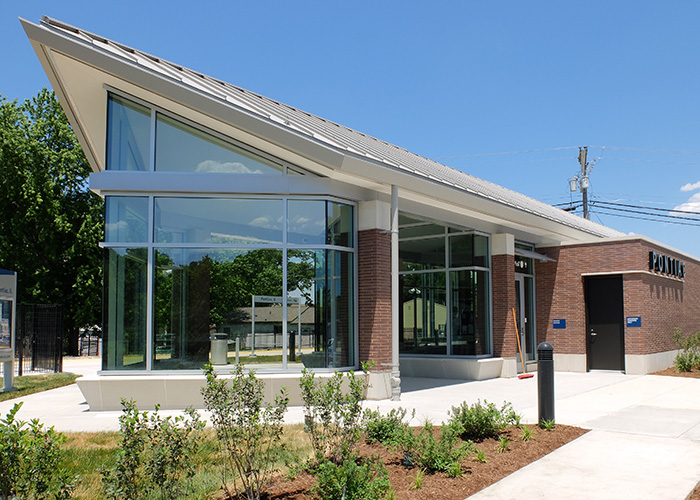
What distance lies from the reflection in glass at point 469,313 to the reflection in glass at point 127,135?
8.25m

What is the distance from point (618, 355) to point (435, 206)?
736cm

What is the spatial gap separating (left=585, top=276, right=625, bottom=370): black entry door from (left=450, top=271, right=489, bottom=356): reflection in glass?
144 inches

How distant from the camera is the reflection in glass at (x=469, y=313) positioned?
15508mm

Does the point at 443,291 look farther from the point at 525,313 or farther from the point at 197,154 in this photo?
the point at 197,154

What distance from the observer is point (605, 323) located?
17.3 meters

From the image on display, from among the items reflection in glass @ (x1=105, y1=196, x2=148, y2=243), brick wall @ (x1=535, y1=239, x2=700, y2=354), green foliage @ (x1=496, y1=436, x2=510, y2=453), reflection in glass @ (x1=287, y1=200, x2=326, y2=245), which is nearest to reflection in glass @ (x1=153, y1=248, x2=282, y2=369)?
reflection in glass @ (x1=105, y1=196, x2=148, y2=243)

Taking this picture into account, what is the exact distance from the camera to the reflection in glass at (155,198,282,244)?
35.7 ft

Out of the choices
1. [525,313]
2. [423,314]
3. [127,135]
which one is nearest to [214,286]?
[127,135]

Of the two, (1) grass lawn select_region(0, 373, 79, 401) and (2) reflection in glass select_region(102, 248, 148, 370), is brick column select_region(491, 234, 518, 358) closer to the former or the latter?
Result: (2) reflection in glass select_region(102, 248, 148, 370)

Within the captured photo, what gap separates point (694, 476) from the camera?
606 centimetres

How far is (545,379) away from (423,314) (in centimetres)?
782

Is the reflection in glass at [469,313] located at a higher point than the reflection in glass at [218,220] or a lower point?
lower

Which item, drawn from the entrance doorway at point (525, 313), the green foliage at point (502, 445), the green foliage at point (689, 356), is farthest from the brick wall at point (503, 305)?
the green foliage at point (502, 445)

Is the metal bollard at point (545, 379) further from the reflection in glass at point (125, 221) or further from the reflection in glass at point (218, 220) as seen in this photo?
the reflection in glass at point (125, 221)
